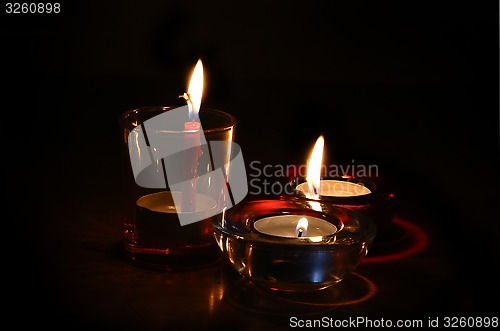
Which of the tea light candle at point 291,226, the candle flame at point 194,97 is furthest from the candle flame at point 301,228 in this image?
the candle flame at point 194,97

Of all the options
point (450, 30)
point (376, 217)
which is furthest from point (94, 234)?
point (450, 30)

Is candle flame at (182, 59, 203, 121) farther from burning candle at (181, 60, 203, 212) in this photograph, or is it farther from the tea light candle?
the tea light candle

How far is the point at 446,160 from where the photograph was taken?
0.98 m

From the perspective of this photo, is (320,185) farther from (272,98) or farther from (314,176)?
(272,98)

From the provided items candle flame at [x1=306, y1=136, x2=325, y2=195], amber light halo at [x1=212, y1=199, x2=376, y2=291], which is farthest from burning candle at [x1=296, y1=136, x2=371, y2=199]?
amber light halo at [x1=212, y1=199, x2=376, y2=291]

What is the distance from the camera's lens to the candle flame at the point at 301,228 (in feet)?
2.20

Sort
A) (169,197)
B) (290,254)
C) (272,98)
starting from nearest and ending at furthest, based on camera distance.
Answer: (290,254) < (169,197) < (272,98)

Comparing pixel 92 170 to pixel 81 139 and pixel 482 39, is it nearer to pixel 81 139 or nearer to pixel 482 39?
pixel 81 139

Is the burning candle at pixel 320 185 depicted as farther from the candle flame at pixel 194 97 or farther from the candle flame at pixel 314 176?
the candle flame at pixel 194 97

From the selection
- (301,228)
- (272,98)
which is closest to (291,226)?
(301,228)

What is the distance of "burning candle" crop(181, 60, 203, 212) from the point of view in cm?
69

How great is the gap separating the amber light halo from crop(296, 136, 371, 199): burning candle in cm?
10

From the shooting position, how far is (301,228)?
2.22 ft

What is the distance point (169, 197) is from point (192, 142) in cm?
6
